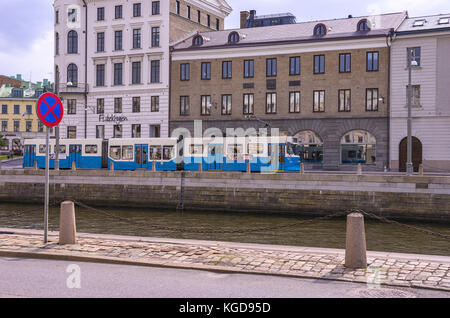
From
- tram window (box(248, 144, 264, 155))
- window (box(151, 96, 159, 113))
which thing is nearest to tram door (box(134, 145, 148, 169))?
tram window (box(248, 144, 264, 155))

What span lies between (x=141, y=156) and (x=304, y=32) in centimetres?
1791

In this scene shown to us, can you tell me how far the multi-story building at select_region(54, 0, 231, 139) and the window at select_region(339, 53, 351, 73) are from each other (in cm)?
1600

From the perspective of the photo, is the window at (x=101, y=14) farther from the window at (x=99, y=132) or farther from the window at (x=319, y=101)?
the window at (x=319, y=101)

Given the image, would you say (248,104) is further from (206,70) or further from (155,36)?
(155,36)

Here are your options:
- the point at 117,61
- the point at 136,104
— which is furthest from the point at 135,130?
the point at 117,61

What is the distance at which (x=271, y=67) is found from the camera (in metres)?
43.6

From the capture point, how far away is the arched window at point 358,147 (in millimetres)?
40281

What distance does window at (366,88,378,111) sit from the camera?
132ft

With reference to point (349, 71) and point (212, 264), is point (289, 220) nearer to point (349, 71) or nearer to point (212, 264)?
point (212, 264)

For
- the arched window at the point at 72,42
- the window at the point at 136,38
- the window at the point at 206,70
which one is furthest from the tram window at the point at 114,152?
the arched window at the point at 72,42

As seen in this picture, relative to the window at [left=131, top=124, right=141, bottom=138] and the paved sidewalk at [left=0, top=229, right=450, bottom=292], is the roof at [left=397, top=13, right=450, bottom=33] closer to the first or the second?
the window at [left=131, top=124, right=141, bottom=138]

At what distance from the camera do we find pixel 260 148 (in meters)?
34.7

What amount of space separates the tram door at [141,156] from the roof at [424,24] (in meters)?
21.8

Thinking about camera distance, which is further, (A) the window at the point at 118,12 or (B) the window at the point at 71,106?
(B) the window at the point at 71,106
